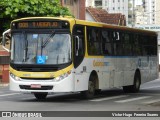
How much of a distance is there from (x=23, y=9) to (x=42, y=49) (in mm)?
12425

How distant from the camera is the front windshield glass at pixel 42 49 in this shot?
19438 millimetres

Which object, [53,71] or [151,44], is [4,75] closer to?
[151,44]

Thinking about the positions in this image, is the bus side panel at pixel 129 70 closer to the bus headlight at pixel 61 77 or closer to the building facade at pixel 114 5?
the bus headlight at pixel 61 77

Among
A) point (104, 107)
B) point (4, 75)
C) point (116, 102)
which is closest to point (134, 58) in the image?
point (116, 102)

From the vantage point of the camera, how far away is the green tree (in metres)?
31.5

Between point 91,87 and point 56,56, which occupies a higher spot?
point 56,56

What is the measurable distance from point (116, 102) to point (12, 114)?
20.1ft

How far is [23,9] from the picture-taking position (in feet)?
103

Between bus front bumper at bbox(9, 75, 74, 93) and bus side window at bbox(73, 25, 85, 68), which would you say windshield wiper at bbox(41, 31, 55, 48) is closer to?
bus side window at bbox(73, 25, 85, 68)

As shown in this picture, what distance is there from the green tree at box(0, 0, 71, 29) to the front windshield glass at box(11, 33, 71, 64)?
11.7 m

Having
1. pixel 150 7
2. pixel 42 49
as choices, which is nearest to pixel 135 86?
pixel 42 49

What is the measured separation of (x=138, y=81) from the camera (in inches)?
1047

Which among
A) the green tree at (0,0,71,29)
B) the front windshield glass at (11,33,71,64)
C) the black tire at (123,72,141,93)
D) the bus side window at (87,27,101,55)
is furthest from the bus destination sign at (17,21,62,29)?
the green tree at (0,0,71,29)

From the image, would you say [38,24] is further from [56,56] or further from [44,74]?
[44,74]
